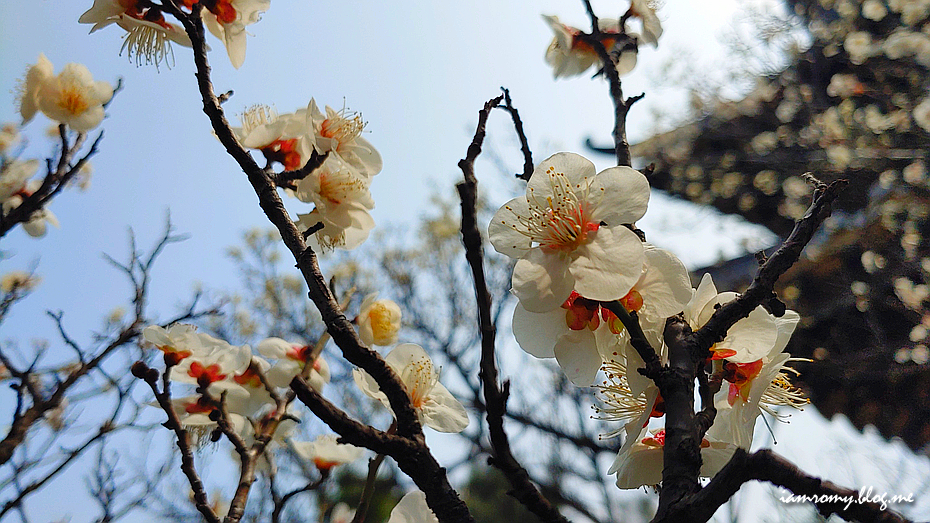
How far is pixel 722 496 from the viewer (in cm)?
34


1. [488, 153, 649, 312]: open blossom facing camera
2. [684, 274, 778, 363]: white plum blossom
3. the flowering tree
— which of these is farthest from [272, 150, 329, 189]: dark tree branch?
[684, 274, 778, 363]: white plum blossom

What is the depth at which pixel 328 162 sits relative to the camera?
94 centimetres

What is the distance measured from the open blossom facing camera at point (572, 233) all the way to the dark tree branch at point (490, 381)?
14 cm

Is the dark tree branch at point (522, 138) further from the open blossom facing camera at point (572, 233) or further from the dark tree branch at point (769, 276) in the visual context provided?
the dark tree branch at point (769, 276)

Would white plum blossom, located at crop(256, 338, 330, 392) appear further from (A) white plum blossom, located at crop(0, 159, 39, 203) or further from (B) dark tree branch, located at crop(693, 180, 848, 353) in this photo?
(A) white plum blossom, located at crop(0, 159, 39, 203)

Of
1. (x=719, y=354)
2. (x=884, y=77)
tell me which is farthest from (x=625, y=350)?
(x=884, y=77)

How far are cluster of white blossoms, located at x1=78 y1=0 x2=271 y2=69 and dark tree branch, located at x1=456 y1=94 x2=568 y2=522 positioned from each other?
1.95 feet

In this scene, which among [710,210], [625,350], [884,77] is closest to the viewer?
[625,350]

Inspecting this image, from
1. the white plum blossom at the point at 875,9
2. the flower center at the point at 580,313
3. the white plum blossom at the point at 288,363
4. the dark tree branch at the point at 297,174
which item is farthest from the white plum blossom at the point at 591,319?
the white plum blossom at the point at 875,9

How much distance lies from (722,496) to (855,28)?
218 inches

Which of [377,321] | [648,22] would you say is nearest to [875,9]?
[648,22]

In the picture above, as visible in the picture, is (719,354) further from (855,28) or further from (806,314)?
(855,28)

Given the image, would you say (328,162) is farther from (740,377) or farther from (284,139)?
(740,377)

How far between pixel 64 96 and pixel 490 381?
59.1 inches
